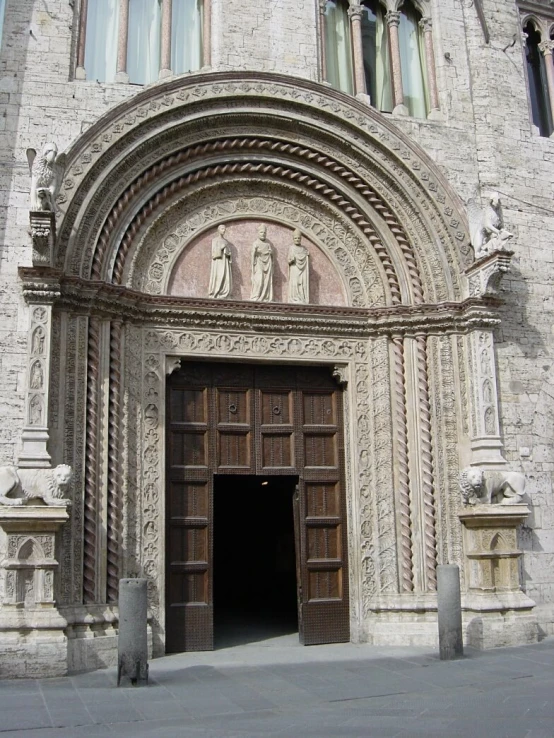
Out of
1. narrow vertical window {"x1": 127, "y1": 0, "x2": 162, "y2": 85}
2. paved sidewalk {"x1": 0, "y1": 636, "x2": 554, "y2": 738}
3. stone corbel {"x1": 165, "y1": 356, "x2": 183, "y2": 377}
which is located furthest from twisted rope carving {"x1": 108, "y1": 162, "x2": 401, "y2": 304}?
paved sidewalk {"x1": 0, "y1": 636, "x2": 554, "y2": 738}

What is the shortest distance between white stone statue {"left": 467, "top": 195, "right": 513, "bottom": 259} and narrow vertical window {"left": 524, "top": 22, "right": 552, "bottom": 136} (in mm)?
2294

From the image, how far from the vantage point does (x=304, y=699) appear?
7508mm

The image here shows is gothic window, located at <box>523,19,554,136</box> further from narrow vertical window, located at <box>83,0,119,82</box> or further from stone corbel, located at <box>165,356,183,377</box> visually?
stone corbel, located at <box>165,356,183,377</box>

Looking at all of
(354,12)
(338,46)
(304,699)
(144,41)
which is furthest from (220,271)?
(304,699)

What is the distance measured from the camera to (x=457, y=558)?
10.9 metres

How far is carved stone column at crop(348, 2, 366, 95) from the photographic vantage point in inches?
472

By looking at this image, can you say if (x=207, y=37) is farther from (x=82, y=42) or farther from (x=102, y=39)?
(x=82, y=42)

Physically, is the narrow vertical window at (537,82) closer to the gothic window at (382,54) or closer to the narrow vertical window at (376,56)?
the gothic window at (382,54)

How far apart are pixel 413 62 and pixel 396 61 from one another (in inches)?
18.1

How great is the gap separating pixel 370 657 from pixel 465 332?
4.46 metres

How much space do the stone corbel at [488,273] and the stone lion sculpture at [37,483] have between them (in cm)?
580

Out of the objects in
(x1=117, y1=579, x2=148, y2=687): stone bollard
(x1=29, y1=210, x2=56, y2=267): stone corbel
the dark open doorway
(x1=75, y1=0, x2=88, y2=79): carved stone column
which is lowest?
(x1=117, y1=579, x2=148, y2=687): stone bollard

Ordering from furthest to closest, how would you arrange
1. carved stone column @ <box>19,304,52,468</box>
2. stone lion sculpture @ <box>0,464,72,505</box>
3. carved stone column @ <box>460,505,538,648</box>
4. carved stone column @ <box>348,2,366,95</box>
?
carved stone column @ <box>348,2,366,95</box> → carved stone column @ <box>460,505,538,648</box> → carved stone column @ <box>19,304,52,468</box> → stone lion sculpture @ <box>0,464,72,505</box>

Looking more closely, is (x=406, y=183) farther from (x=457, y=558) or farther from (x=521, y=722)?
(x=521, y=722)
